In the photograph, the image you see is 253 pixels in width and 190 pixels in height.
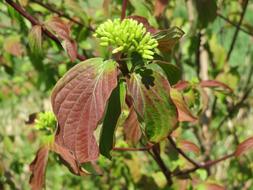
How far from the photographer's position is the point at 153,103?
96 centimetres

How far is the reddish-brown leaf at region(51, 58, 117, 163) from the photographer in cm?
95

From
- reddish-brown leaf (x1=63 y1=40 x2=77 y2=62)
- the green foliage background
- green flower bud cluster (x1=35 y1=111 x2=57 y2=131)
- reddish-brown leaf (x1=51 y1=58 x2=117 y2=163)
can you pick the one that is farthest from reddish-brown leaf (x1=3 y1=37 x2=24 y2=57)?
reddish-brown leaf (x1=51 y1=58 x2=117 y2=163)

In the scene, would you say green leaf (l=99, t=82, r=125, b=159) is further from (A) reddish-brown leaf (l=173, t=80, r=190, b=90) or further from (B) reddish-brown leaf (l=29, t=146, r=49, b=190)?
(A) reddish-brown leaf (l=173, t=80, r=190, b=90)

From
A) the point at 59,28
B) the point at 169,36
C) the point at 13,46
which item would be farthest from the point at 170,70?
the point at 13,46

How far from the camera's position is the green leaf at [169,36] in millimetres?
1050

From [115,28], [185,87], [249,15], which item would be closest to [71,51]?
[115,28]

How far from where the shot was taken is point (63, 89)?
97 cm

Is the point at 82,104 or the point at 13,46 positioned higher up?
the point at 13,46

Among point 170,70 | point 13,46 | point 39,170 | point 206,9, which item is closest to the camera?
point 170,70

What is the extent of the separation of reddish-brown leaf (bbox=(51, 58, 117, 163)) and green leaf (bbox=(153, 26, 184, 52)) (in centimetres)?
15

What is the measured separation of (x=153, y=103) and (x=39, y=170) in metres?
0.46

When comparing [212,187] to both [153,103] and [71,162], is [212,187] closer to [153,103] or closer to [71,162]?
[71,162]

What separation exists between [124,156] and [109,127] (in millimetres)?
1249

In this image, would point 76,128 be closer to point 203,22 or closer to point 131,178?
point 203,22
